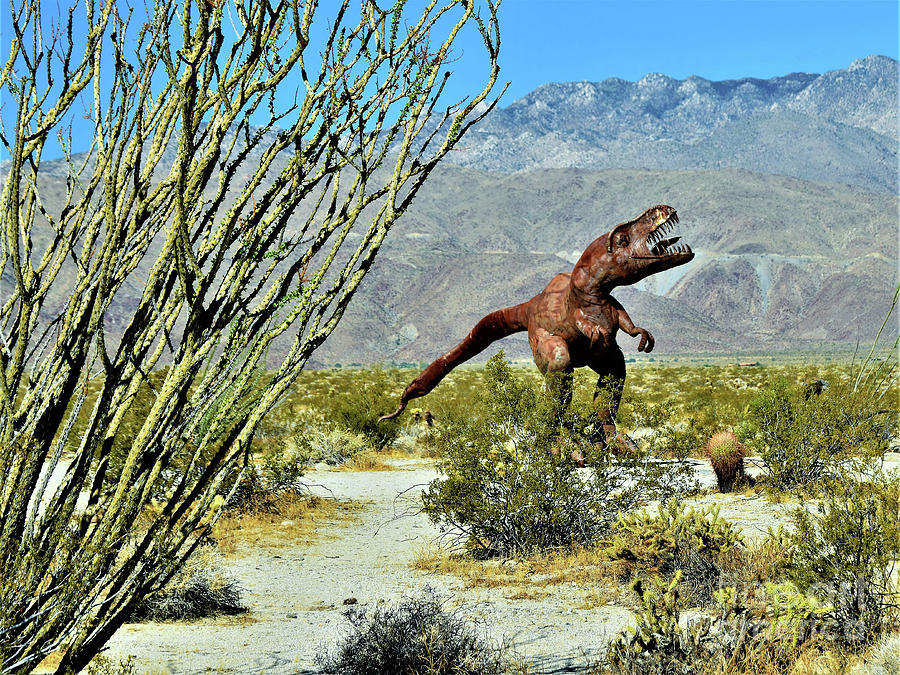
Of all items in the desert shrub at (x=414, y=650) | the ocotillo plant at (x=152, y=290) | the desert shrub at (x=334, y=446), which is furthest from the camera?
the desert shrub at (x=334, y=446)

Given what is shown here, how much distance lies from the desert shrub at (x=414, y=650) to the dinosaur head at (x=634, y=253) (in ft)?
19.6

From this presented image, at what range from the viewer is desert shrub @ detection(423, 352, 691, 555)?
24.9ft

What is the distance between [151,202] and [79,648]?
1570mm

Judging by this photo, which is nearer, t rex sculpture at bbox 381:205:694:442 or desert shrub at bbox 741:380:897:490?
desert shrub at bbox 741:380:897:490

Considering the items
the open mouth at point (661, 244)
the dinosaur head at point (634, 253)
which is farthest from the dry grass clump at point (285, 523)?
the open mouth at point (661, 244)

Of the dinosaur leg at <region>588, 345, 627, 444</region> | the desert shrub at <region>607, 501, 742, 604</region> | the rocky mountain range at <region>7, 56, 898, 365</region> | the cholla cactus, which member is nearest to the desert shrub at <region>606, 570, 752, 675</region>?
the desert shrub at <region>607, 501, 742, 604</region>

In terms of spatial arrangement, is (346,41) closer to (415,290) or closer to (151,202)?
(151,202)

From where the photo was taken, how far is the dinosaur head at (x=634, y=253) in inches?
397

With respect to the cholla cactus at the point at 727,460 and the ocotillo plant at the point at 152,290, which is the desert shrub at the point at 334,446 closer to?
the cholla cactus at the point at 727,460

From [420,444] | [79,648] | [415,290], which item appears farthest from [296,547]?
[415,290]

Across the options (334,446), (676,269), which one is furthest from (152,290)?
(676,269)

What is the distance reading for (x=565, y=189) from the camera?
552 feet

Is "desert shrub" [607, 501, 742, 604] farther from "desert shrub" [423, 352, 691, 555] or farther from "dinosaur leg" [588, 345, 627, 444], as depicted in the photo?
"dinosaur leg" [588, 345, 627, 444]

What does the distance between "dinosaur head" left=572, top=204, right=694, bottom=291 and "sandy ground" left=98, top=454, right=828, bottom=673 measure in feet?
9.12
